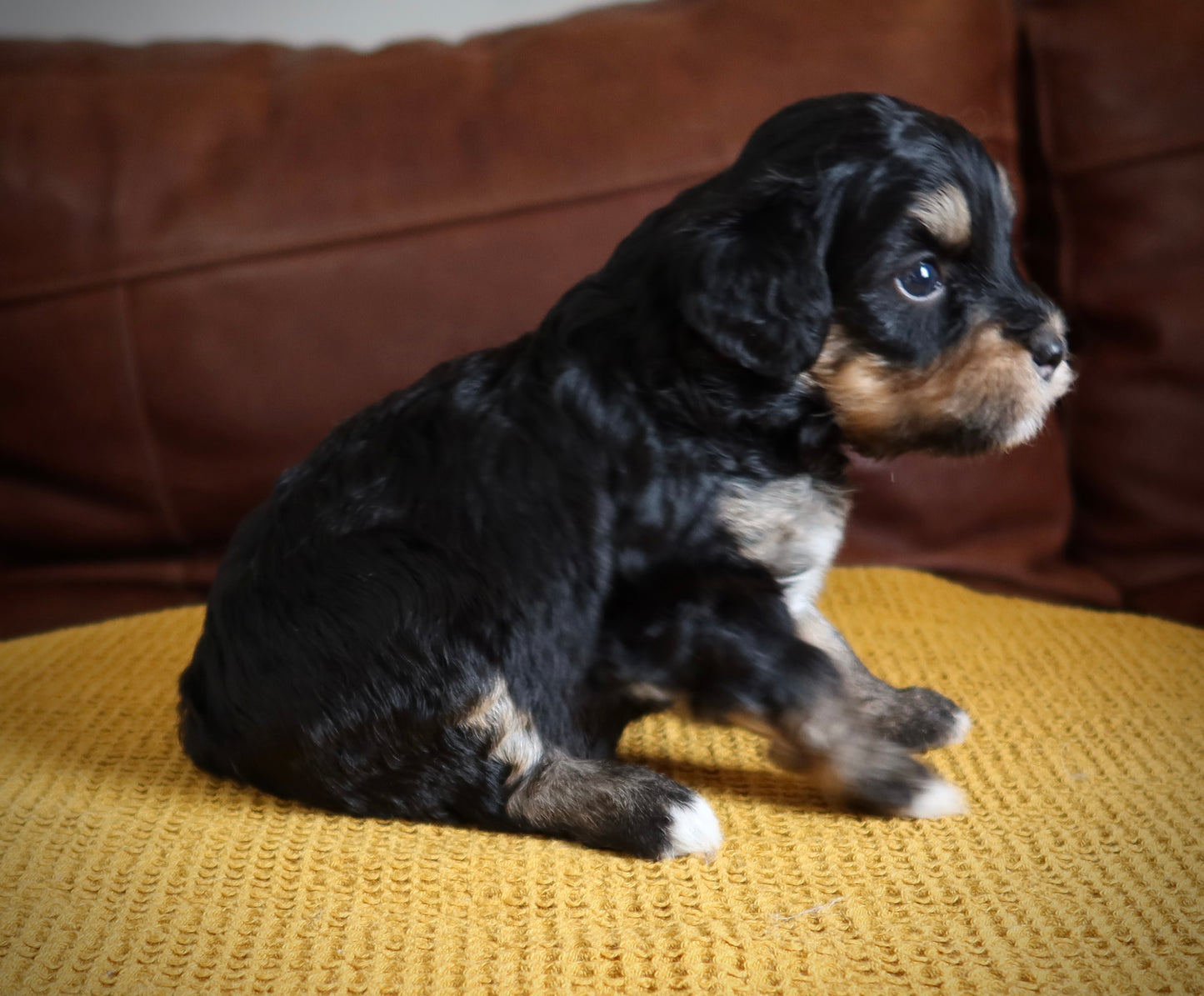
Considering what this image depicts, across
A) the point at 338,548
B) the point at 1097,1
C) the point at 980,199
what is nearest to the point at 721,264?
the point at 980,199

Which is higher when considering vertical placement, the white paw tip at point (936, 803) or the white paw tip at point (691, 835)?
the white paw tip at point (936, 803)

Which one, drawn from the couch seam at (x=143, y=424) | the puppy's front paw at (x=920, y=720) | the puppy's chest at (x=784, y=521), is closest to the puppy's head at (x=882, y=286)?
the puppy's chest at (x=784, y=521)

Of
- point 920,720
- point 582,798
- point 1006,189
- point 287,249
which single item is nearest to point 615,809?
point 582,798

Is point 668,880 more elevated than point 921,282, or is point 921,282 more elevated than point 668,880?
point 921,282

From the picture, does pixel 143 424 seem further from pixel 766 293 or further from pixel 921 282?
pixel 921 282

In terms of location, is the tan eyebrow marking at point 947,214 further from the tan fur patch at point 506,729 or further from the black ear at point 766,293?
the tan fur patch at point 506,729

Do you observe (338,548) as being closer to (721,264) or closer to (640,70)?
(721,264)

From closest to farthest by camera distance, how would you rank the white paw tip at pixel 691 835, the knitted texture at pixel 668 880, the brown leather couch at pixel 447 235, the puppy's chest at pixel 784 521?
the knitted texture at pixel 668 880 < the white paw tip at pixel 691 835 < the puppy's chest at pixel 784 521 < the brown leather couch at pixel 447 235

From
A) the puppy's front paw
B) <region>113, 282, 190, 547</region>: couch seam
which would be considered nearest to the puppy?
the puppy's front paw
